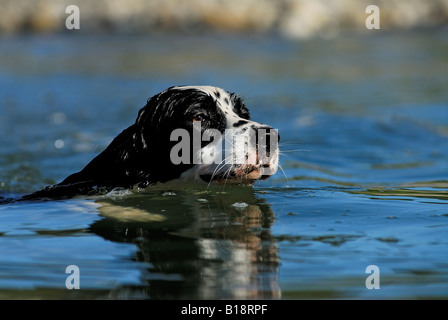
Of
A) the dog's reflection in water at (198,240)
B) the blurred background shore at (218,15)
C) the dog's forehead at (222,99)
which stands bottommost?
the dog's reflection in water at (198,240)

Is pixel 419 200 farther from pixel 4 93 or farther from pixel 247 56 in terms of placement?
pixel 247 56

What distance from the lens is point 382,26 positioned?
26344 mm

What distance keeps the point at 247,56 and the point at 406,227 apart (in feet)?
46.9

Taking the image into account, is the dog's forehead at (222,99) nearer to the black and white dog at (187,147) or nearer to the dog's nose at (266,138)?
the black and white dog at (187,147)

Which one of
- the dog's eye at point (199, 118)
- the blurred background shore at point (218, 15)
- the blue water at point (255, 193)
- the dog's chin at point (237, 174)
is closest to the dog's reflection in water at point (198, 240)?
the blue water at point (255, 193)

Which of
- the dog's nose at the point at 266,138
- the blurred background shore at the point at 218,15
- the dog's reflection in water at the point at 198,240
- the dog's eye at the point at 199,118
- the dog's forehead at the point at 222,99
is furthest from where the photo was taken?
the blurred background shore at the point at 218,15

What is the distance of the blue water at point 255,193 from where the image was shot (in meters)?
3.92

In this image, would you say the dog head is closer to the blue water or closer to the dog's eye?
the dog's eye

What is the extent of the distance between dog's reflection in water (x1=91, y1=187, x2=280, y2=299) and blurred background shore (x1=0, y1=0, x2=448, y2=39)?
19595 mm

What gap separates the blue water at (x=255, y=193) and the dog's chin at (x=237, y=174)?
0.63 ft

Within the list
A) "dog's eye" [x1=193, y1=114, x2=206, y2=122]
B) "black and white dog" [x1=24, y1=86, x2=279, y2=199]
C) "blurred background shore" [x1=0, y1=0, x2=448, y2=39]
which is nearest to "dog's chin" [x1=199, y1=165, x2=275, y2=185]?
"black and white dog" [x1=24, y1=86, x2=279, y2=199]

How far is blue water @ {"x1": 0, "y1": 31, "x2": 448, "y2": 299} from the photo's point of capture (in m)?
3.92

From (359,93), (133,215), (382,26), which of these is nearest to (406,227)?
(133,215)

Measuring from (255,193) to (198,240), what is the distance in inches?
66.2
